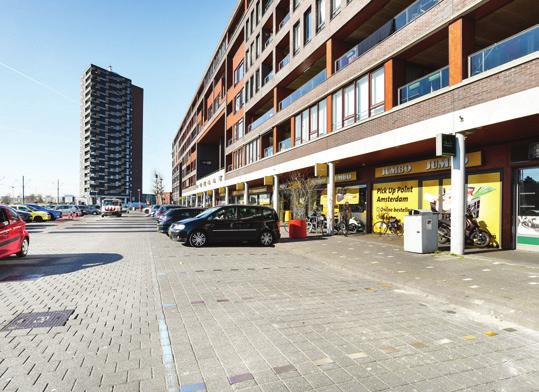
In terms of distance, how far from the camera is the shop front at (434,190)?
12562 mm

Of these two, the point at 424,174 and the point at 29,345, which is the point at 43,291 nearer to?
the point at 29,345

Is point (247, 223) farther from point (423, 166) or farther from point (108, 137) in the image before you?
point (108, 137)

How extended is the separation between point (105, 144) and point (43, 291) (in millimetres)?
150538

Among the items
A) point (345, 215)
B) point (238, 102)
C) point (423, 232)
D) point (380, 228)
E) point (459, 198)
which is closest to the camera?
point (459, 198)

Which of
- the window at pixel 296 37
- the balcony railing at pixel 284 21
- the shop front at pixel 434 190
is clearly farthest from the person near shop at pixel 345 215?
the balcony railing at pixel 284 21

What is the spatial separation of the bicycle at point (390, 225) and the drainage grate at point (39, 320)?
1414 cm

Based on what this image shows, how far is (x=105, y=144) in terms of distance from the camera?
5620 inches

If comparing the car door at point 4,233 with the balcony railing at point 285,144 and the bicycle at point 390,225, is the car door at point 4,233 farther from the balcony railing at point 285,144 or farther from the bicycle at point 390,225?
the balcony railing at point 285,144

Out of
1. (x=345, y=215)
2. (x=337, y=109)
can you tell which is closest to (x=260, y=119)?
(x=337, y=109)

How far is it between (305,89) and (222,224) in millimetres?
11937

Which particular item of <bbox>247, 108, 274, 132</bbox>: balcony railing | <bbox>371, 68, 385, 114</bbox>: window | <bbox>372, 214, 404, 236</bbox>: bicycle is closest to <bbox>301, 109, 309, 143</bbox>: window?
<bbox>247, 108, 274, 132</bbox>: balcony railing

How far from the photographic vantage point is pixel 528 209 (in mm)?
11492

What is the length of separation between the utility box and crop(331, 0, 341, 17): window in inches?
496

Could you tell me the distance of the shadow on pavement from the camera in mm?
8516
